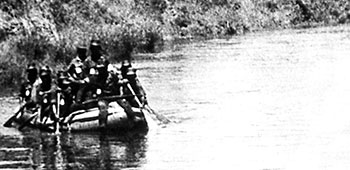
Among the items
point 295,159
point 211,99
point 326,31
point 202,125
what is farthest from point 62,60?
point 326,31

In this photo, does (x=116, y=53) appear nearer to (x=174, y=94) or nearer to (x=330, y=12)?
(x=174, y=94)

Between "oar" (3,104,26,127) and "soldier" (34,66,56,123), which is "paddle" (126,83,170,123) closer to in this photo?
"soldier" (34,66,56,123)

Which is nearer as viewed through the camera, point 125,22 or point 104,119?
point 104,119

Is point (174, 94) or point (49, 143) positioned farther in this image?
point (174, 94)

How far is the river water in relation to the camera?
71.9 feet

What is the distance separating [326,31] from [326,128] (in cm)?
4146

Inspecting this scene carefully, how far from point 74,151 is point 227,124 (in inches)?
219

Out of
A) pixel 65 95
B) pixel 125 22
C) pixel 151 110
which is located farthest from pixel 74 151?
pixel 125 22

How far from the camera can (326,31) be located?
6681 cm

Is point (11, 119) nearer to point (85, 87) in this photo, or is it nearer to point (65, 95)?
point (65, 95)

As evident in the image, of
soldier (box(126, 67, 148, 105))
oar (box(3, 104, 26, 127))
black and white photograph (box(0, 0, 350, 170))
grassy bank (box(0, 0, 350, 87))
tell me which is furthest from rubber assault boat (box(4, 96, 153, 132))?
grassy bank (box(0, 0, 350, 87))

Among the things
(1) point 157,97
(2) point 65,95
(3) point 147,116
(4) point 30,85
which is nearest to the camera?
(2) point 65,95

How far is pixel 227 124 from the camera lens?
90.8 ft

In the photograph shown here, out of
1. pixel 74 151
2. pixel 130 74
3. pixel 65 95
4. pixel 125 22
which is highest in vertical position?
pixel 130 74
